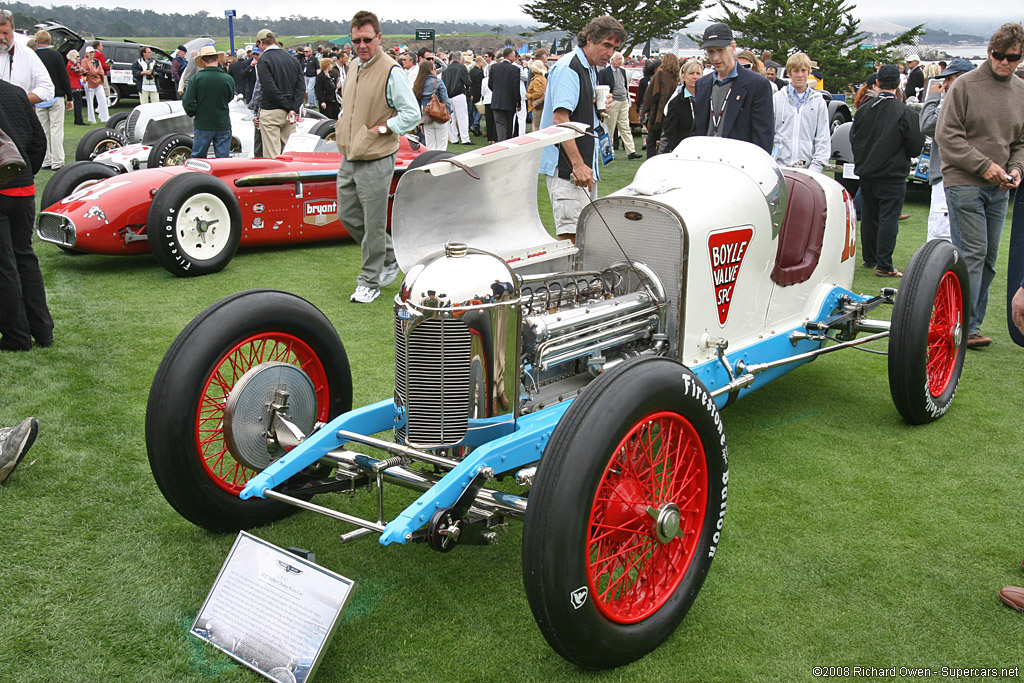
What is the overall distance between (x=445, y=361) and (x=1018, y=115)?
437 centimetres

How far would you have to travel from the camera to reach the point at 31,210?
5.36 m

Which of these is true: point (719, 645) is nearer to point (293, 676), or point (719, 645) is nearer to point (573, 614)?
point (573, 614)

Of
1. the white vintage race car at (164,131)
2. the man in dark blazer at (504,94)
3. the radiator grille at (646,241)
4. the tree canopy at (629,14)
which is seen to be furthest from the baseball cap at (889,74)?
the tree canopy at (629,14)

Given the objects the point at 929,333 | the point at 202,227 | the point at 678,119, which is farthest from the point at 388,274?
the point at 929,333

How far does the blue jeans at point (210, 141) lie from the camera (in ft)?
31.6

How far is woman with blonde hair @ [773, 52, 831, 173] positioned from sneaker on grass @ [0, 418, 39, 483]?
626 centimetres

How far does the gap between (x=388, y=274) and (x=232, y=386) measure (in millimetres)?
3930

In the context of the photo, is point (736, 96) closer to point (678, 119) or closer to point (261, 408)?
point (678, 119)

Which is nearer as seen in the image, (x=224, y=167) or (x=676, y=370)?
(x=676, y=370)

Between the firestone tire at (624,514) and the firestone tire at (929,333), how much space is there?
1.87 metres

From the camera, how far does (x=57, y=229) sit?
23.0 feet

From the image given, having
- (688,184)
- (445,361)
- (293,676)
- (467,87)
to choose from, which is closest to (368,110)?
(688,184)

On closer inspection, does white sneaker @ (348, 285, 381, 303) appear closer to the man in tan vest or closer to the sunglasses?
the man in tan vest

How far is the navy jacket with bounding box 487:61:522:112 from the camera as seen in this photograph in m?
14.2
